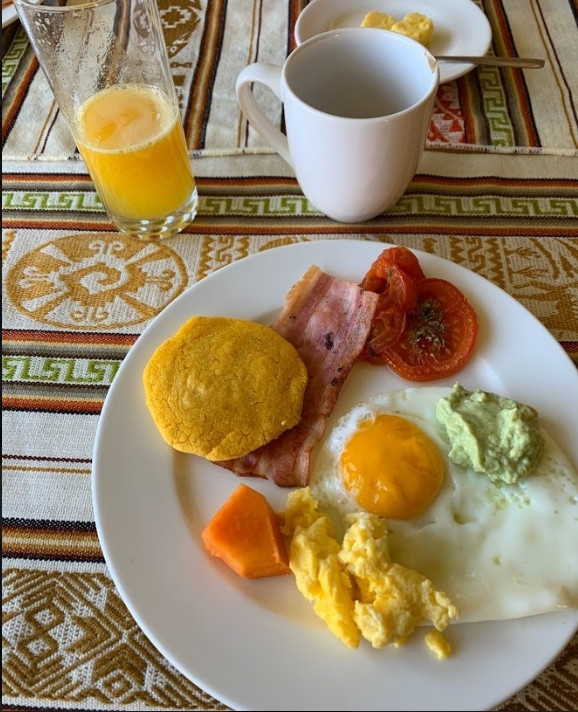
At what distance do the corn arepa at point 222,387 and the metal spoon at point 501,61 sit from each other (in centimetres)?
107

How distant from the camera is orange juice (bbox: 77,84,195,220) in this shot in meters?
1.43

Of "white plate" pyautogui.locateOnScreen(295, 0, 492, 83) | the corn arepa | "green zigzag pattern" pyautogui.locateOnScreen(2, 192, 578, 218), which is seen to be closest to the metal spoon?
"white plate" pyautogui.locateOnScreen(295, 0, 492, 83)

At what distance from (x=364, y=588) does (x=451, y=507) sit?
0.22 m

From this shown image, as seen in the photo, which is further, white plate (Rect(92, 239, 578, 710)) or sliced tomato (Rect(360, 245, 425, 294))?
sliced tomato (Rect(360, 245, 425, 294))

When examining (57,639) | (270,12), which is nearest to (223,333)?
(57,639)

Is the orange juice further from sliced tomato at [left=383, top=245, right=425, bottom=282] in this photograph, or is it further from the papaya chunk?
the papaya chunk

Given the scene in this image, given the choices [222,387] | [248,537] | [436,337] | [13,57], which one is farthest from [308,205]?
[13,57]

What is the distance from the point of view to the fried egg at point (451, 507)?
1009 mm

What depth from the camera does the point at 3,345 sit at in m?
1.49

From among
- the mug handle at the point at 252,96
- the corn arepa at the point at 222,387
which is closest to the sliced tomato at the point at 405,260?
the corn arepa at the point at 222,387

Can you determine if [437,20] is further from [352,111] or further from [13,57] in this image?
[13,57]

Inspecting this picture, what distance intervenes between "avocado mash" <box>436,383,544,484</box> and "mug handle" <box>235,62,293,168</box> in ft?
2.61

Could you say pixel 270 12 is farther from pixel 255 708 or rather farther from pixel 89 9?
pixel 255 708

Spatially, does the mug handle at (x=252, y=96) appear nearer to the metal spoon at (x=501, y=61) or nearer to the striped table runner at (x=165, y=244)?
the striped table runner at (x=165, y=244)
